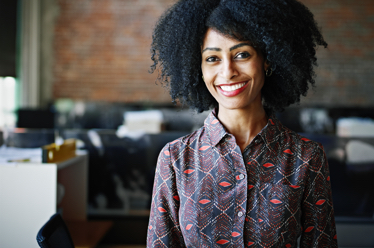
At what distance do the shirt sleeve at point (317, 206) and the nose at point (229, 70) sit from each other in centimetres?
38

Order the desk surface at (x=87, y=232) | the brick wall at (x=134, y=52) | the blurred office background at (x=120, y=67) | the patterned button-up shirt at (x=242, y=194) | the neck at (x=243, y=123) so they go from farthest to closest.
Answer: the brick wall at (x=134, y=52), the blurred office background at (x=120, y=67), the desk surface at (x=87, y=232), the neck at (x=243, y=123), the patterned button-up shirt at (x=242, y=194)

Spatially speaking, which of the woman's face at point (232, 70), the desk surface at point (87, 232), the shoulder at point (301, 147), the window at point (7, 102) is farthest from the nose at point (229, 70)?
the window at point (7, 102)

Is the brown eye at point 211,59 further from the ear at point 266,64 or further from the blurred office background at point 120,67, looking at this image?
the blurred office background at point 120,67

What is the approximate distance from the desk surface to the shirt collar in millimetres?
1238

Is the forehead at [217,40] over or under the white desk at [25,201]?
over

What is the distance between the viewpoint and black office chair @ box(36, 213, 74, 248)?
3.69ft

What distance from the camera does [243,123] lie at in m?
1.16

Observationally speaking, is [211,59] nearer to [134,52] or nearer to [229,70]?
[229,70]

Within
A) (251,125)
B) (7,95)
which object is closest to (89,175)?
(251,125)

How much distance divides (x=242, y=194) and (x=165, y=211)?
269mm

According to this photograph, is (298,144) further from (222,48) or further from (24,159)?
(24,159)

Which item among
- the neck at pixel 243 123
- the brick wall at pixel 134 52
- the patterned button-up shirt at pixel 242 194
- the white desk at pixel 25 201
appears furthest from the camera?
the brick wall at pixel 134 52

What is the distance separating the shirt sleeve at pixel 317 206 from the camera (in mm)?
1081

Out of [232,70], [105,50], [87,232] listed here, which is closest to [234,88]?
[232,70]
